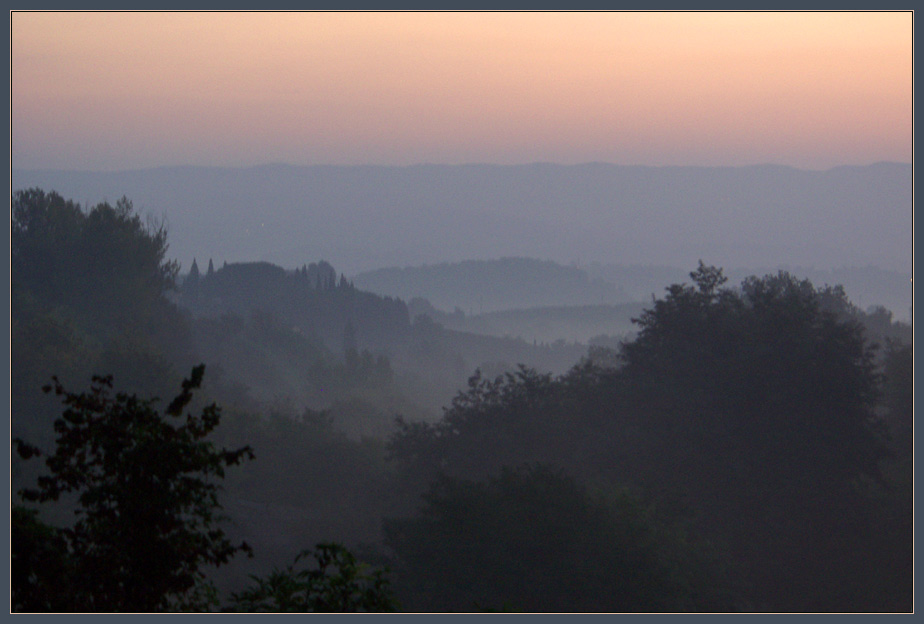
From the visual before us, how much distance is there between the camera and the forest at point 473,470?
19.4ft

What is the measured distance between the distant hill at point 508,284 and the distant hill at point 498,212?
2.62 ft

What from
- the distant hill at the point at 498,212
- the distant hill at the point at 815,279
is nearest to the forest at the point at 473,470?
the distant hill at the point at 815,279

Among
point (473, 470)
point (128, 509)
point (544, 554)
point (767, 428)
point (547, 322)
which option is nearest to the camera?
point (128, 509)

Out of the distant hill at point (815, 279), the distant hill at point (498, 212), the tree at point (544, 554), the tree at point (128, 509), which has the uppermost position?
the distant hill at point (498, 212)

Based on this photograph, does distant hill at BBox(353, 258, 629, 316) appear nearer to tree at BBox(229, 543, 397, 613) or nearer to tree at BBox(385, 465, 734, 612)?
tree at BBox(385, 465, 734, 612)

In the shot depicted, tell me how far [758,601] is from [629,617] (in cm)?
1357

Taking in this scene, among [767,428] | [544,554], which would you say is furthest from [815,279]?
[544,554]

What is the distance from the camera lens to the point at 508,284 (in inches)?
2025

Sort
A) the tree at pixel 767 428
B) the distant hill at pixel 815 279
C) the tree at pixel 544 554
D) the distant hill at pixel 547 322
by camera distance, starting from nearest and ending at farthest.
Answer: the tree at pixel 544 554
the tree at pixel 767 428
the distant hill at pixel 815 279
the distant hill at pixel 547 322

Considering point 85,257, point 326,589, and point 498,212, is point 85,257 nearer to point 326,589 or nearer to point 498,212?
point 498,212

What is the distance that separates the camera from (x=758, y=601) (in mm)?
21953

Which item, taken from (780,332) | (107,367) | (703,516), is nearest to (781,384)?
(780,332)

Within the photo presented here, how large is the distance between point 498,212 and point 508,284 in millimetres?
4484

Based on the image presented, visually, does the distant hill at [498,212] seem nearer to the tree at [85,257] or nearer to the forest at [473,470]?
the tree at [85,257]
